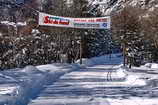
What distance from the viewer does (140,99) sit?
1393 cm

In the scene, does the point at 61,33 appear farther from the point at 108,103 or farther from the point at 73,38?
the point at 108,103

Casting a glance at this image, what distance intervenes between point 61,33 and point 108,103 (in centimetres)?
Answer: 4024

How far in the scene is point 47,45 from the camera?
2239 inches

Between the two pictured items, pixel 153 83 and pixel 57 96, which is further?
pixel 153 83

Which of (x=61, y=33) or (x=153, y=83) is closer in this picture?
(x=153, y=83)

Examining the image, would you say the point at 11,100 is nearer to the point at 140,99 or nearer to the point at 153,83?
the point at 140,99

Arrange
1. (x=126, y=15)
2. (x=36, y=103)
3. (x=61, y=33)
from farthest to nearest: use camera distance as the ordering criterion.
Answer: (x=61, y=33), (x=126, y=15), (x=36, y=103)

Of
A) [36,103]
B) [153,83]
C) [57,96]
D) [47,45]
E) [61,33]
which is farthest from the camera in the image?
[47,45]

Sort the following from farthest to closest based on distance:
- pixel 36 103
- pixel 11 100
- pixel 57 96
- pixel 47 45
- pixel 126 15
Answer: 1. pixel 47 45
2. pixel 126 15
3. pixel 57 96
4. pixel 36 103
5. pixel 11 100

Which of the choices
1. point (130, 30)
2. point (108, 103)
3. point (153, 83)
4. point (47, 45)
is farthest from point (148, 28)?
point (108, 103)

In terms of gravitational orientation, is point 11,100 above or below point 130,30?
below

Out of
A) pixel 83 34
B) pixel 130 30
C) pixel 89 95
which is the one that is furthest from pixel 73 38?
pixel 89 95

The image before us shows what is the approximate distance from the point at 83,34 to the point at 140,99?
1621 inches

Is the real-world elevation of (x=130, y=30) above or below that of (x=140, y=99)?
above
